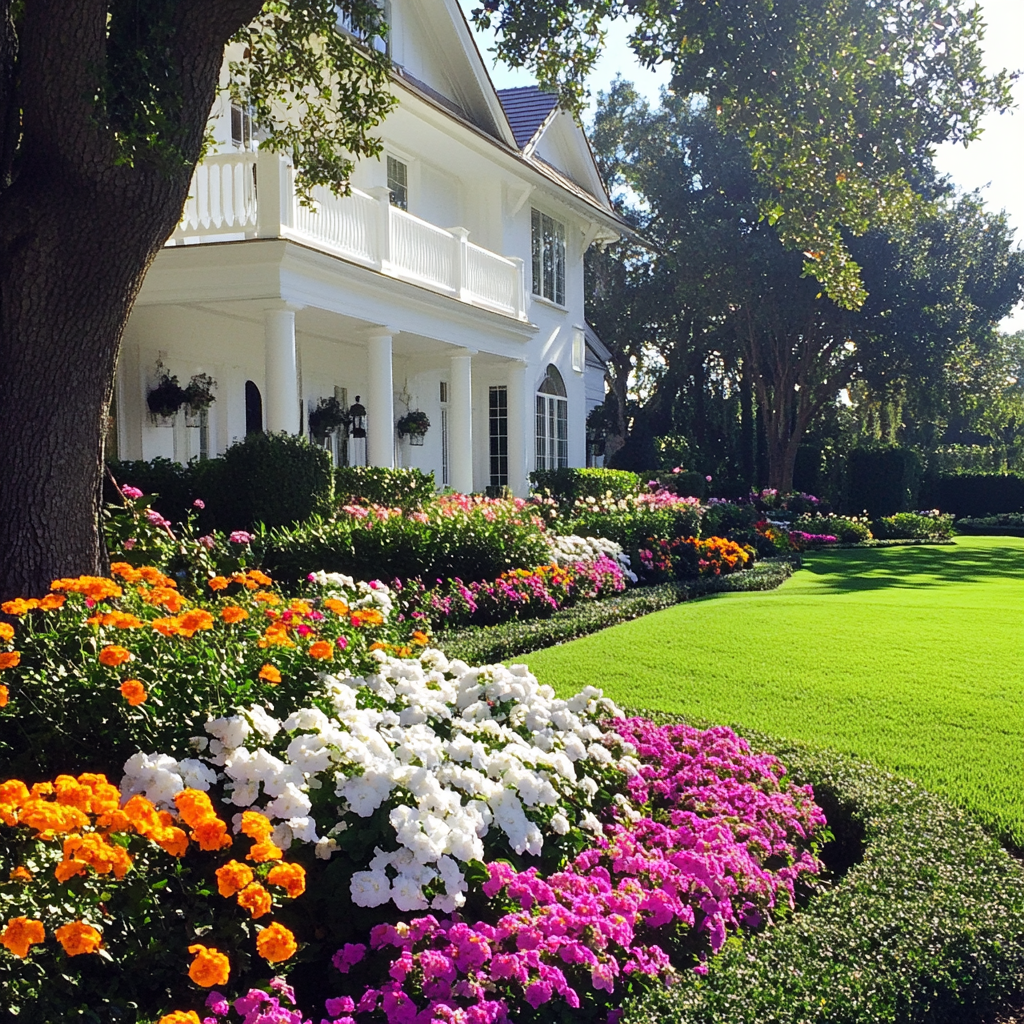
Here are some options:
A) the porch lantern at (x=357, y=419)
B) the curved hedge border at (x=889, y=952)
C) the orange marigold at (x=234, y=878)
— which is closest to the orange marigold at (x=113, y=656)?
the orange marigold at (x=234, y=878)

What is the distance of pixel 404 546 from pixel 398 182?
957 cm

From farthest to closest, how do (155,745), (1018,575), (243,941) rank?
(1018,575), (155,745), (243,941)

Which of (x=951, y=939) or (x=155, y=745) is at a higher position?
(x=155, y=745)

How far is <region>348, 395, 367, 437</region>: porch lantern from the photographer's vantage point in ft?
56.7

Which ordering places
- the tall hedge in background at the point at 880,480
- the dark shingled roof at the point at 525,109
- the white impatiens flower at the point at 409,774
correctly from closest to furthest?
the white impatiens flower at the point at 409,774 < the dark shingled roof at the point at 525,109 < the tall hedge in background at the point at 880,480

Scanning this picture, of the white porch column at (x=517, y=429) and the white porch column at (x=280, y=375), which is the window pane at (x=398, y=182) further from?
the white porch column at (x=280, y=375)

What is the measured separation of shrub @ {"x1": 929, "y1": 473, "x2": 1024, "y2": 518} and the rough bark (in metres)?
30.8

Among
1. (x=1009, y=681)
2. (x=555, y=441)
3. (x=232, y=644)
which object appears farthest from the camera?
(x=555, y=441)

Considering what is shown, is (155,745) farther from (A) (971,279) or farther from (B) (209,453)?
(A) (971,279)

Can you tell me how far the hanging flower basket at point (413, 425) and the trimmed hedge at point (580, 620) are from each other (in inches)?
266

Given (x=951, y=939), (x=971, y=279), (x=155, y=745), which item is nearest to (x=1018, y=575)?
(x=951, y=939)

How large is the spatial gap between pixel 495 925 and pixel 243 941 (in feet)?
2.49

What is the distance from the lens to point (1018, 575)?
52.4ft

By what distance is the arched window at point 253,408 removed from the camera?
15656mm
